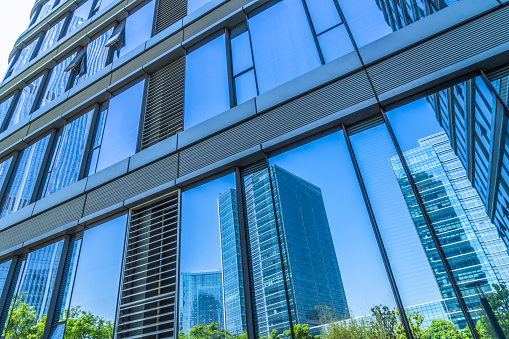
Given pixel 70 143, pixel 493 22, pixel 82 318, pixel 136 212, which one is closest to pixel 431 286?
pixel 493 22

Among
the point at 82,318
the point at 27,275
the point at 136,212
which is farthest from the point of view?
the point at 27,275

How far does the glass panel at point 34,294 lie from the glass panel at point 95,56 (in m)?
5.79

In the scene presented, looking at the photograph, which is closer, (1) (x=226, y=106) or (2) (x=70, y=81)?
(1) (x=226, y=106)

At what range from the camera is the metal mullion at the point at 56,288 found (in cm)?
729

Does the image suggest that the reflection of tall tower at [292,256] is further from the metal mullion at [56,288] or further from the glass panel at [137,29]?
the glass panel at [137,29]

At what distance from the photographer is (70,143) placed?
10266 millimetres

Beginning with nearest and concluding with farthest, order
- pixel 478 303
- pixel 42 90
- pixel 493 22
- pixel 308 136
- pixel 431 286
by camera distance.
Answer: pixel 478 303 < pixel 431 286 < pixel 493 22 < pixel 308 136 < pixel 42 90

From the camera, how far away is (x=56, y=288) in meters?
7.65

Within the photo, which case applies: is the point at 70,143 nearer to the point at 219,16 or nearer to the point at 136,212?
the point at 136,212

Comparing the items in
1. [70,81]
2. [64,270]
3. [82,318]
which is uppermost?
[70,81]

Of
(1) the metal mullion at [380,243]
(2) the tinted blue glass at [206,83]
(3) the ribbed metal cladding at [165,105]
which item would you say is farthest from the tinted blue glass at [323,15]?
(3) the ribbed metal cladding at [165,105]

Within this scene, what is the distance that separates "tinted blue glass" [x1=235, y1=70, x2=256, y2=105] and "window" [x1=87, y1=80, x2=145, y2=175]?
2.87 m

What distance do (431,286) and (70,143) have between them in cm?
993

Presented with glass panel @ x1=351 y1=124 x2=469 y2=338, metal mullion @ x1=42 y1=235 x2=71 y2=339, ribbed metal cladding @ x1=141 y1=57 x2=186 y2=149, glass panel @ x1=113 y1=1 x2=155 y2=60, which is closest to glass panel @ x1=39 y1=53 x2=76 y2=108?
glass panel @ x1=113 y1=1 x2=155 y2=60
